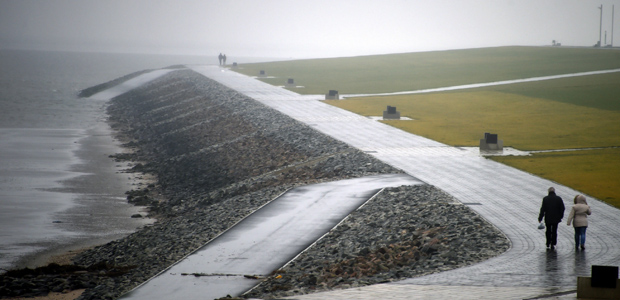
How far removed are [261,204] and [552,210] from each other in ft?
36.8

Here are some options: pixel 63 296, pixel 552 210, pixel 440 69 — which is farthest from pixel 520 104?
pixel 440 69

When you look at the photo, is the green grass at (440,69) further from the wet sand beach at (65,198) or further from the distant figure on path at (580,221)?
the distant figure on path at (580,221)

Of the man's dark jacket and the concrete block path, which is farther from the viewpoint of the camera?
the man's dark jacket

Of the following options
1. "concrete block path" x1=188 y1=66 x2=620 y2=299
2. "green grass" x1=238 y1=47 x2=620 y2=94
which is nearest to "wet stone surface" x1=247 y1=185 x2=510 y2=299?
"concrete block path" x1=188 y1=66 x2=620 y2=299

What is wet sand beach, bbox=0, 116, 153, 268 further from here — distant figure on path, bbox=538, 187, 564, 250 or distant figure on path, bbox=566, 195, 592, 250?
distant figure on path, bbox=566, 195, 592, 250

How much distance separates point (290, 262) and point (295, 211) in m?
4.91

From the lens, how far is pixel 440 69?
320 ft

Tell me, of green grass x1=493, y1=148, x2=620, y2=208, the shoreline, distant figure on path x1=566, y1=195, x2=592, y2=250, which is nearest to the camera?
distant figure on path x1=566, y1=195, x2=592, y2=250

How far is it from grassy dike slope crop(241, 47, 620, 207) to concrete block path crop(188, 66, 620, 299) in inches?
66.1

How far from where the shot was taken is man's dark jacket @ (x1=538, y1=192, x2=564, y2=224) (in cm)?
1711

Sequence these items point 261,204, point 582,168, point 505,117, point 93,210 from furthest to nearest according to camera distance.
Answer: point 505,117
point 93,210
point 582,168
point 261,204

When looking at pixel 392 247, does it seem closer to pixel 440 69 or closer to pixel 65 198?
pixel 65 198

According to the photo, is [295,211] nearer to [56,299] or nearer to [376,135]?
[56,299]

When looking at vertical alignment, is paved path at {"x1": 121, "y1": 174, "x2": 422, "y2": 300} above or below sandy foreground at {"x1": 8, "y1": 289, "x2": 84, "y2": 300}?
above
